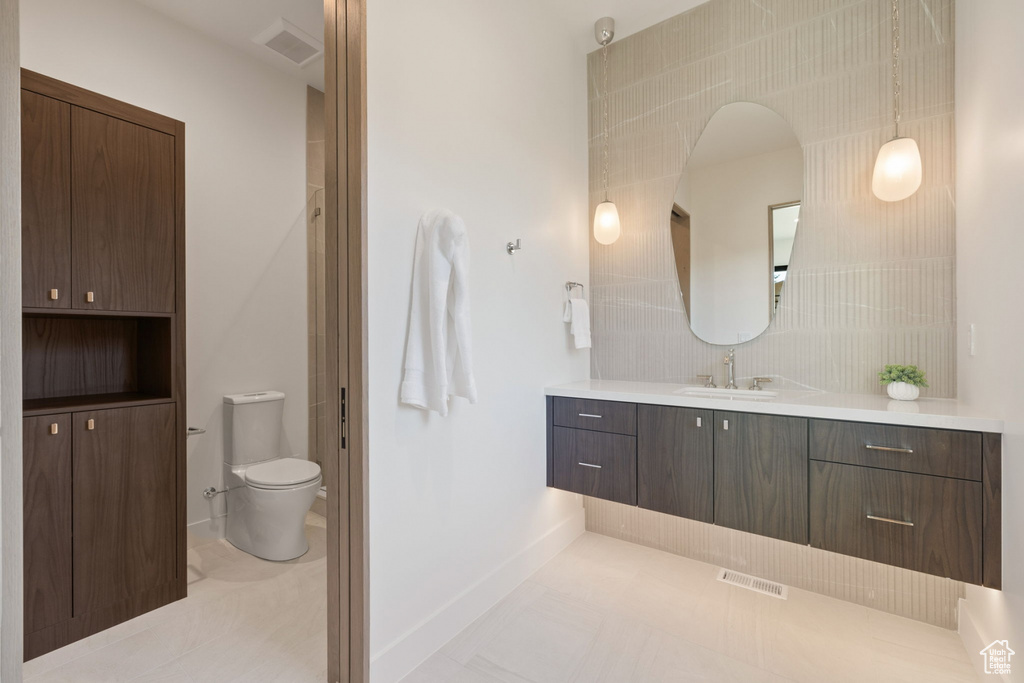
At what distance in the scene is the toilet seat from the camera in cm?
228

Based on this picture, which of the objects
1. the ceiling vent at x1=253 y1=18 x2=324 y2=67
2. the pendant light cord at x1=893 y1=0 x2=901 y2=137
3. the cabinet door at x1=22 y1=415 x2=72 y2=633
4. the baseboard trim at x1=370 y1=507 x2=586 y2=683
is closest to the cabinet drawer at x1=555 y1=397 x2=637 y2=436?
the baseboard trim at x1=370 y1=507 x2=586 y2=683

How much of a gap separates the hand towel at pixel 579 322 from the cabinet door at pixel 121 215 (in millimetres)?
1828

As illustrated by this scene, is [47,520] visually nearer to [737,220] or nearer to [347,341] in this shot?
[347,341]

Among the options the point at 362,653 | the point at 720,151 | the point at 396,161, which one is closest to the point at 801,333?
the point at 720,151

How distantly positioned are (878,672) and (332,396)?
2001mm

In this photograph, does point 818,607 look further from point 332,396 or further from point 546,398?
point 332,396

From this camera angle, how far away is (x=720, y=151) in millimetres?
2336

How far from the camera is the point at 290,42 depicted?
2.64 meters

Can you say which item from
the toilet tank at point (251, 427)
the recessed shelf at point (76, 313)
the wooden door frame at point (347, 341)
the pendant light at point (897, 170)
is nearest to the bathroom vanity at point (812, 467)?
the pendant light at point (897, 170)

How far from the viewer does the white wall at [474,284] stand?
60.4 inches

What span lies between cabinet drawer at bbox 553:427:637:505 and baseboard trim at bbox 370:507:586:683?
0.35 meters

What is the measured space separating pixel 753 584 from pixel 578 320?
1454 mm

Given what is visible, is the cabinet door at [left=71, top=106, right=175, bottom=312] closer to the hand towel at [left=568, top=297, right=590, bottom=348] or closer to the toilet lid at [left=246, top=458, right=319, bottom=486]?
the toilet lid at [left=246, top=458, right=319, bottom=486]

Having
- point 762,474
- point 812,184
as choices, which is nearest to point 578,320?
point 762,474
